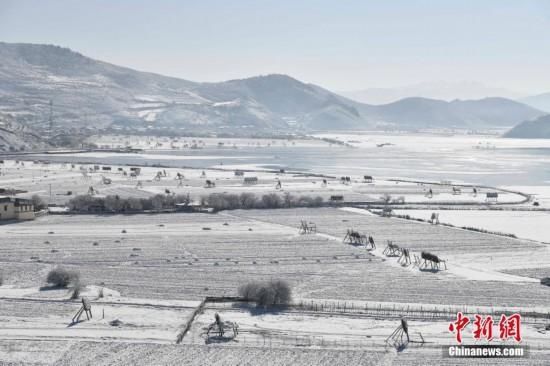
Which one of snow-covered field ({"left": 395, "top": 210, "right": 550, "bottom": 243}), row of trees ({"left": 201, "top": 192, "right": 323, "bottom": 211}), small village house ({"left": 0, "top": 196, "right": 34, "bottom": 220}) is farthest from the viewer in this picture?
row of trees ({"left": 201, "top": 192, "right": 323, "bottom": 211})

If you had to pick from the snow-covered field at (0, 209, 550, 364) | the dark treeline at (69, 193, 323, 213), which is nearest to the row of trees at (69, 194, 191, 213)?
the dark treeline at (69, 193, 323, 213)

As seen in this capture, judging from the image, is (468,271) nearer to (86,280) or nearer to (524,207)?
(86,280)

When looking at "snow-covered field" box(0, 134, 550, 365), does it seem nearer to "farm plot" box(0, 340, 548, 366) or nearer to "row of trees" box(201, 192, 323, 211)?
"farm plot" box(0, 340, 548, 366)

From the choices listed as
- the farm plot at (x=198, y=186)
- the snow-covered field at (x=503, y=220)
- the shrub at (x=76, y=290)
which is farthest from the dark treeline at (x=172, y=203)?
the shrub at (x=76, y=290)

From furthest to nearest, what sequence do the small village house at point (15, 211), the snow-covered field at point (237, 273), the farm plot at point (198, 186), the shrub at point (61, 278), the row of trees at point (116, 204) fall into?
the farm plot at point (198, 186)
the row of trees at point (116, 204)
the small village house at point (15, 211)
the shrub at point (61, 278)
the snow-covered field at point (237, 273)

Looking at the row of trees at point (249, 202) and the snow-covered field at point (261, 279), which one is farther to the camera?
the row of trees at point (249, 202)

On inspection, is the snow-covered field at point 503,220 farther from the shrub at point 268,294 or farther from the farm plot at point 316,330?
the shrub at point 268,294

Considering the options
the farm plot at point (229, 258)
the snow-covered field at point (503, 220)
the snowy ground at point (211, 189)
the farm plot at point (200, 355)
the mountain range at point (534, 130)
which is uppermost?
the mountain range at point (534, 130)

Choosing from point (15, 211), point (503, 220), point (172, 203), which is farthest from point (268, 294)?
point (172, 203)
